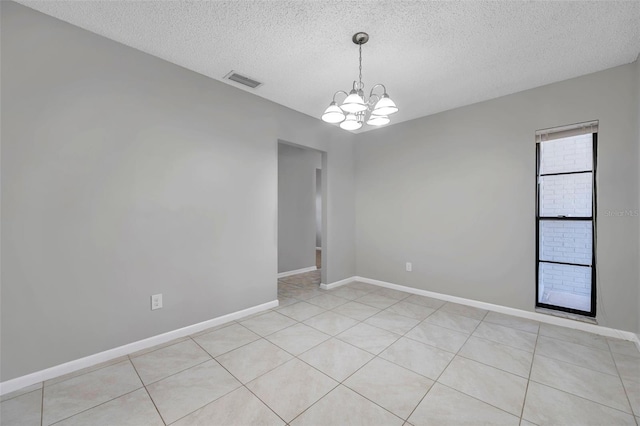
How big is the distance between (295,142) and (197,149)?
4.71 feet

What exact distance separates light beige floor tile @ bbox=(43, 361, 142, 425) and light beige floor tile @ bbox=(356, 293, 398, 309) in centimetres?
263

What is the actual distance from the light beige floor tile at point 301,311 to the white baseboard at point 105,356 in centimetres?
53

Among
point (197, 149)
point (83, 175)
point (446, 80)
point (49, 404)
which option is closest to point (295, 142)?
point (197, 149)

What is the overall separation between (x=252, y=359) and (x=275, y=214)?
71.0 inches

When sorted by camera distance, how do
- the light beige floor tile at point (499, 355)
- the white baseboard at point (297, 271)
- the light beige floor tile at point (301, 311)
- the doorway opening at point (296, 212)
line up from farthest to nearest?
the doorway opening at point (296, 212), the white baseboard at point (297, 271), the light beige floor tile at point (301, 311), the light beige floor tile at point (499, 355)

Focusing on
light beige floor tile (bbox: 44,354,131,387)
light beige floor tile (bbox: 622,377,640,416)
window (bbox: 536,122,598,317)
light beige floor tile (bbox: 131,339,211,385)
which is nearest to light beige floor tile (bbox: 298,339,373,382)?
light beige floor tile (bbox: 131,339,211,385)

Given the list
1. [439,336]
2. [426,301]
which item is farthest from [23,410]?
[426,301]

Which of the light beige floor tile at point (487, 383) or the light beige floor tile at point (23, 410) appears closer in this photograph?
the light beige floor tile at point (23, 410)

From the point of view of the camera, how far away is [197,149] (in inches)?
110

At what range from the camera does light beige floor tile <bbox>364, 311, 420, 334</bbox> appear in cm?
286

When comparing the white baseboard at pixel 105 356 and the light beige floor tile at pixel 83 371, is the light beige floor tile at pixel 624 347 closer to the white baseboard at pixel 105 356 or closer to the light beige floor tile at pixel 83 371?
the white baseboard at pixel 105 356

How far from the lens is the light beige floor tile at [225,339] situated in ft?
7.95

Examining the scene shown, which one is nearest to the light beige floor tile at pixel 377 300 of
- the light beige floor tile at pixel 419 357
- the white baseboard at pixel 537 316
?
the white baseboard at pixel 537 316

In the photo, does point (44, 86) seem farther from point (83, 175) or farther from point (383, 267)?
point (383, 267)
